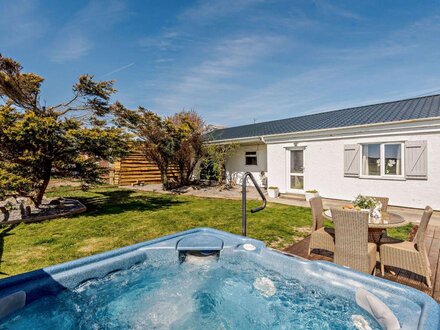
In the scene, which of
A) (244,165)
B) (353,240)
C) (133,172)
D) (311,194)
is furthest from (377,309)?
(133,172)

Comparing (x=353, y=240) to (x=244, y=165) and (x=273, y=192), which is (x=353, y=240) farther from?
(x=244, y=165)

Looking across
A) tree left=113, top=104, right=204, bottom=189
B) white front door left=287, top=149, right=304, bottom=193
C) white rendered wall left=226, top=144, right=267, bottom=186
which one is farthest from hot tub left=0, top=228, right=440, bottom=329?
white rendered wall left=226, top=144, right=267, bottom=186

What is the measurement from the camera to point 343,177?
31.9 ft

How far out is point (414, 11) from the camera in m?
8.36

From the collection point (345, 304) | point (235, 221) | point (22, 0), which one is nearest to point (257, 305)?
point (345, 304)

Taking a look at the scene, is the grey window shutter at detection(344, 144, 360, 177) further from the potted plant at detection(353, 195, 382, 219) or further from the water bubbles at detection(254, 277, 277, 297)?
the water bubbles at detection(254, 277, 277, 297)

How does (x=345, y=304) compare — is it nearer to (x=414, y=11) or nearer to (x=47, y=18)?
(x=47, y=18)

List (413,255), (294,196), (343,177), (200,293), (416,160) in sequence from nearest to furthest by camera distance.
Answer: (413,255)
(200,293)
(416,160)
(343,177)
(294,196)

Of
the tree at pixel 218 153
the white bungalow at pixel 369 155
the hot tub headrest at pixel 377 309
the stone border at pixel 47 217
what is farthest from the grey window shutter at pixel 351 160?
the stone border at pixel 47 217

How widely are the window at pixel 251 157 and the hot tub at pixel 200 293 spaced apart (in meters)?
10.8

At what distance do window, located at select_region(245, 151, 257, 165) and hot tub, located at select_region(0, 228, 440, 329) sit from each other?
10.8m

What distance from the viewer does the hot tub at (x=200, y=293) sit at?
269 cm

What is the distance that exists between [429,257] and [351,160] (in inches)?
226

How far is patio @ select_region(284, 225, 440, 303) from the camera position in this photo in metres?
3.25
